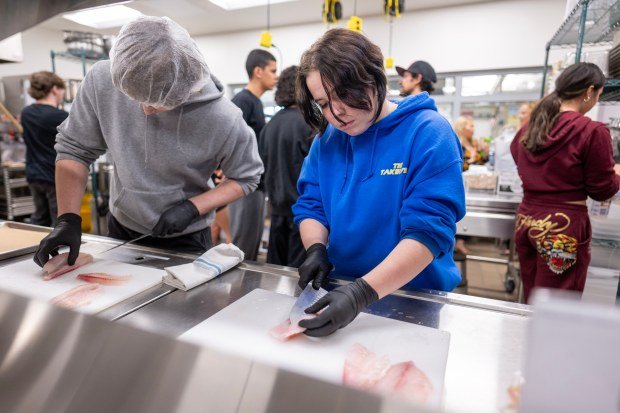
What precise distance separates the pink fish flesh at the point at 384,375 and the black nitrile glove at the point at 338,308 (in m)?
0.06

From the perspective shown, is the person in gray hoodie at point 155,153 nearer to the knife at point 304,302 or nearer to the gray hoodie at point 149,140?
the gray hoodie at point 149,140

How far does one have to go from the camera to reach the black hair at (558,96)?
1.76 metres

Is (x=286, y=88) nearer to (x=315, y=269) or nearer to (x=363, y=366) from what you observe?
(x=315, y=269)

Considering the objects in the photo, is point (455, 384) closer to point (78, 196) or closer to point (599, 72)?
point (78, 196)

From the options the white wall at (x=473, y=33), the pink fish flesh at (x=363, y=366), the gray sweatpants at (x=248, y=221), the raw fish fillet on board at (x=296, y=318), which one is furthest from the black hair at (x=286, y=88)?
the white wall at (x=473, y=33)

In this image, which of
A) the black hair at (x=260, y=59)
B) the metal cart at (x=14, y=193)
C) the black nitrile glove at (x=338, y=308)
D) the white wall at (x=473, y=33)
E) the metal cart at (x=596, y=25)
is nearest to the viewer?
the black nitrile glove at (x=338, y=308)

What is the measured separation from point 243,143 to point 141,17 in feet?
1.55

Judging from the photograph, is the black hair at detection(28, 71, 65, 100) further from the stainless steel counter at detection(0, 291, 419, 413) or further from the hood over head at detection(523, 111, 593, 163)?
the hood over head at detection(523, 111, 593, 163)

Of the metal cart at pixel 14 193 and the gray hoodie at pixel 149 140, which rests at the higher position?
the gray hoodie at pixel 149 140

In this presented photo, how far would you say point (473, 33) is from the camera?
203 inches

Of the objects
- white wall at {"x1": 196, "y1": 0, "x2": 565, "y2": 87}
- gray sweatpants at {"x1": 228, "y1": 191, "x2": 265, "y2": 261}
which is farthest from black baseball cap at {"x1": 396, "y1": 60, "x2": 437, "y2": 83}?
white wall at {"x1": 196, "y1": 0, "x2": 565, "y2": 87}

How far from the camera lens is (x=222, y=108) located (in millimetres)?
1259

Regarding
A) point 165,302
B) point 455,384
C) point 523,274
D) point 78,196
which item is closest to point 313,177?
point 165,302

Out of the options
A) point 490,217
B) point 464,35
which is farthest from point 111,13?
point 464,35
